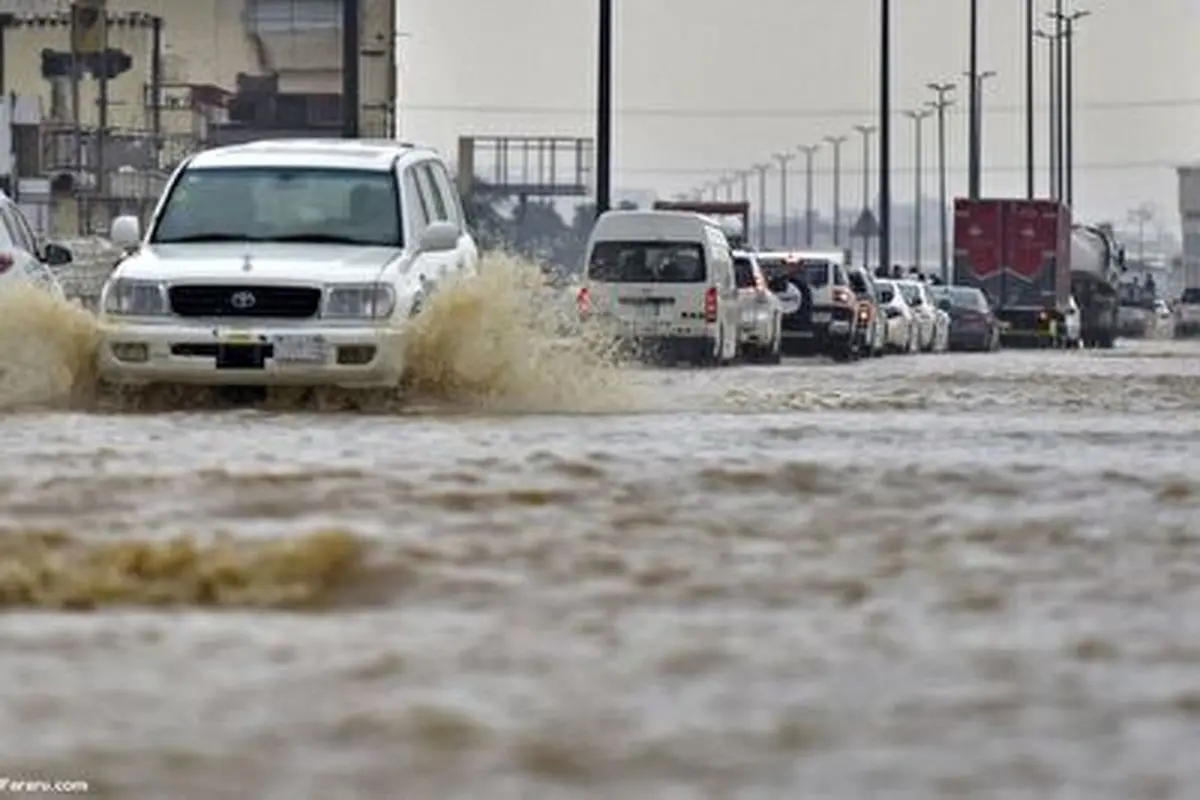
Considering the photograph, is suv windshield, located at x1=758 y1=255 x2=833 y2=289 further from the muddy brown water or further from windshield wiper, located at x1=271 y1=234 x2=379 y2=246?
the muddy brown water

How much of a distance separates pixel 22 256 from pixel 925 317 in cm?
3312

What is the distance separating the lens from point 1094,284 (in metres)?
76.6

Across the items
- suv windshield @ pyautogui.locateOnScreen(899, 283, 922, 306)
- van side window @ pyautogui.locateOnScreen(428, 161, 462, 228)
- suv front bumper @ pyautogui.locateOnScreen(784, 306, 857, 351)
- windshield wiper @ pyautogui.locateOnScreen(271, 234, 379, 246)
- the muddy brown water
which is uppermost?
van side window @ pyautogui.locateOnScreen(428, 161, 462, 228)

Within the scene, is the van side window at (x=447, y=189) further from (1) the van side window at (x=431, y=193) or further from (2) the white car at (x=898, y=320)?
(2) the white car at (x=898, y=320)

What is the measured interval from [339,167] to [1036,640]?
12.5 metres

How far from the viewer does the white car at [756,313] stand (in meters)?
38.3

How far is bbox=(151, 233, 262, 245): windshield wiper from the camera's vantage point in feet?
61.8

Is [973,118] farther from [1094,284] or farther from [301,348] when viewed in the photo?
[301,348]

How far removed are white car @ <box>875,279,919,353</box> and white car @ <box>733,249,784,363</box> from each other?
9646 mm

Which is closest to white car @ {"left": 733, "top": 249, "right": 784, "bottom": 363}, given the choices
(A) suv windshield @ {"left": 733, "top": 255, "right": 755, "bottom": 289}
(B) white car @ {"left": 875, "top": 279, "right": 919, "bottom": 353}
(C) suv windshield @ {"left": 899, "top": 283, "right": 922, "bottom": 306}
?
(A) suv windshield @ {"left": 733, "top": 255, "right": 755, "bottom": 289}

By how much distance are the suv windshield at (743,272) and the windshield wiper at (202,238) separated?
20.1m

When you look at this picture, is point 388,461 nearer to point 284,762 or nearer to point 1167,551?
point 1167,551

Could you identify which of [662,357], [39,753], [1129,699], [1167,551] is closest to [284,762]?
[39,753]

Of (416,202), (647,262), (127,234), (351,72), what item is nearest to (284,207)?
(416,202)
